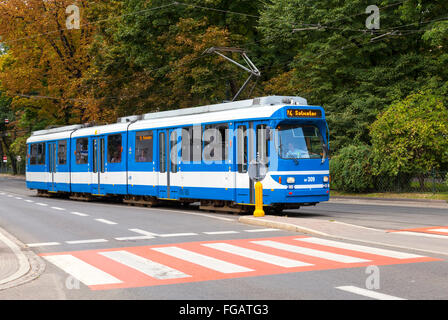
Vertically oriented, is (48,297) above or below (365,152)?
below

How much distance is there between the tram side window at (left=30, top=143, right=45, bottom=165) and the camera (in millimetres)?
35375

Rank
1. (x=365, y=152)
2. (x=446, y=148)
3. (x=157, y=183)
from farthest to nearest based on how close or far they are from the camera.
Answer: (x=365, y=152)
(x=446, y=148)
(x=157, y=183)

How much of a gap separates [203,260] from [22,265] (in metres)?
2.85

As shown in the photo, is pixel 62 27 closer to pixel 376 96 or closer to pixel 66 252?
pixel 376 96

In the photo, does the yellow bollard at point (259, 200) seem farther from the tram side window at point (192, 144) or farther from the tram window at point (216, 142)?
the tram side window at point (192, 144)

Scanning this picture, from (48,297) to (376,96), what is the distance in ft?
90.5

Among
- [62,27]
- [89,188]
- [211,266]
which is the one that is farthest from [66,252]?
[62,27]

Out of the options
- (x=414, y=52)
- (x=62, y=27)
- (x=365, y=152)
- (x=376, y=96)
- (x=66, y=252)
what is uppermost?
(x=62, y=27)

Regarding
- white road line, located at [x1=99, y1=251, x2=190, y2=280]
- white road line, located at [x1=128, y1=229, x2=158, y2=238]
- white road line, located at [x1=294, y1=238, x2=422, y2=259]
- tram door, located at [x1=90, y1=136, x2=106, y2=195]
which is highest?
tram door, located at [x1=90, y1=136, x2=106, y2=195]

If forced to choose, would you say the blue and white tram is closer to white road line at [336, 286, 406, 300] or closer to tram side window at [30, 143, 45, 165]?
tram side window at [30, 143, 45, 165]

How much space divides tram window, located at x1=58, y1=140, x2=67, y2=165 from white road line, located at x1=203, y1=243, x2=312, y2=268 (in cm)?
2169

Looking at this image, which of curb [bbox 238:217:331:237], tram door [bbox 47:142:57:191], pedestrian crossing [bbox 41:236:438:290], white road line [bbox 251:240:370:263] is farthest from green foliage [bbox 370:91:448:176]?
tram door [bbox 47:142:57:191]

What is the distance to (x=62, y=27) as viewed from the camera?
1983 inches

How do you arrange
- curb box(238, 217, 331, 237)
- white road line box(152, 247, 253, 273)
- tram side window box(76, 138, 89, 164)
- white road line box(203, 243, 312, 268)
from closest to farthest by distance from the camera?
white road line box(152, 247, 253, 273), white road line box(203, 243, 312, 268), curb box(238, 217, 331, 237), tram side window box(76, 138, 89, 164)
